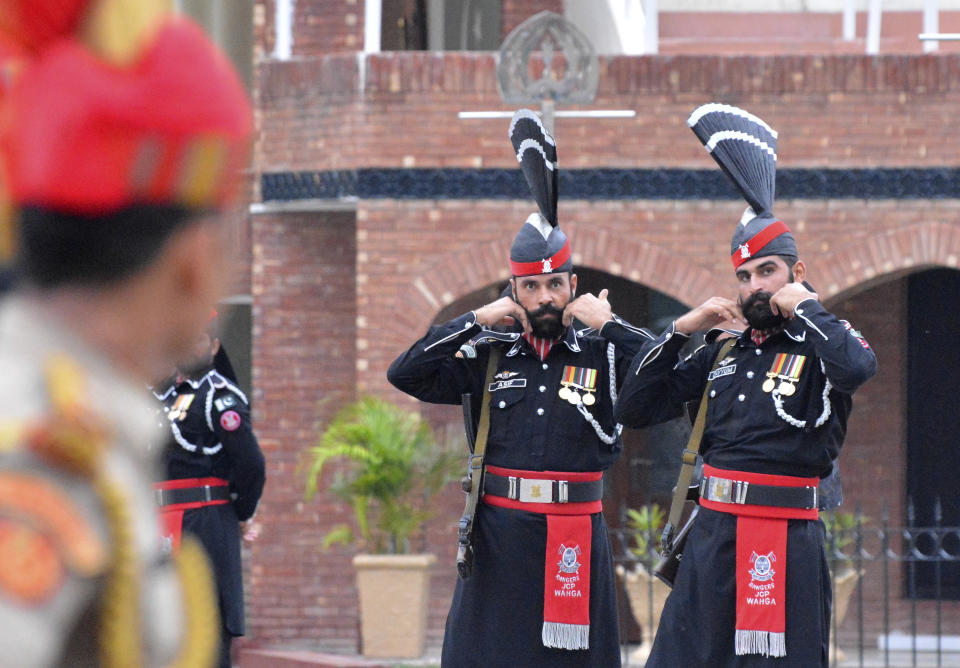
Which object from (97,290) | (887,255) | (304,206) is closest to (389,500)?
(304,206)

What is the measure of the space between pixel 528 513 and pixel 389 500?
4.61 m

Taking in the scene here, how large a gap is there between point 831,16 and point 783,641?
9165 millimetres

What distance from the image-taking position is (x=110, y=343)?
4.85ft

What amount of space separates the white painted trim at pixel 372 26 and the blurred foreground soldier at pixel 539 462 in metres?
5.36

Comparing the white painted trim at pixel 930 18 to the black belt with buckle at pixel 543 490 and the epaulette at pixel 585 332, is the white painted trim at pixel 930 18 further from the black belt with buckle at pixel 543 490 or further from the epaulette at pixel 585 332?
the black belt with buckle at pixel 543 490

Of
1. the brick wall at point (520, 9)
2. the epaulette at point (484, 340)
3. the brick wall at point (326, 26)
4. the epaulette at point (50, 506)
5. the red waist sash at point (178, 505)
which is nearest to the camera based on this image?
the epaulette at point (50, 506)

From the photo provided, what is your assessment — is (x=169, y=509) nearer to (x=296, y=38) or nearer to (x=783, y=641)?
(x=783, y=641)

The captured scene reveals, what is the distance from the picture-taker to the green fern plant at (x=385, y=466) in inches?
414

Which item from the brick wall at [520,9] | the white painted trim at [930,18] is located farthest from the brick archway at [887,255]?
the brick wall at [520,9]

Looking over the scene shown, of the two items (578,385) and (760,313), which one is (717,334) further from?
(578,385)

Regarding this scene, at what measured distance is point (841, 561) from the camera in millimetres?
10742

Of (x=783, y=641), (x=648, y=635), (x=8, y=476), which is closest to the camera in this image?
(x=8, y=476)

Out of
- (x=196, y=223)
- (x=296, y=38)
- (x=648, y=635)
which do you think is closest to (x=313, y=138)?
(x=296, y=38)

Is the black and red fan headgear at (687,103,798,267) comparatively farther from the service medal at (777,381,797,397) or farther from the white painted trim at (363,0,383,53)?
the white painted trim at (363,0,383,53)
